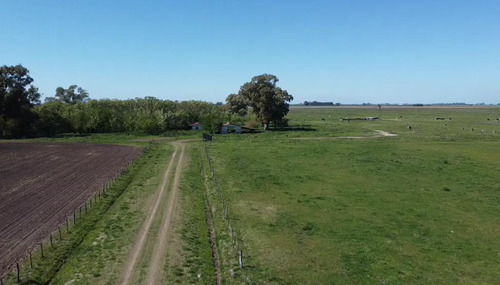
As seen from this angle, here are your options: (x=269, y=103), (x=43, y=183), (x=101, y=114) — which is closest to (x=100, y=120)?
(x=101, y=114)

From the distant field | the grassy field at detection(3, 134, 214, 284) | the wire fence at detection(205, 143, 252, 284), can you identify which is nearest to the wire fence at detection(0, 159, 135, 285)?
the grassy field at detection(3, 134, 214, 284)

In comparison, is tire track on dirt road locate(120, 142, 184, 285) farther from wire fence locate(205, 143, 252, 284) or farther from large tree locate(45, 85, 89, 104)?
large tree locate(45, 85, 89, 104)

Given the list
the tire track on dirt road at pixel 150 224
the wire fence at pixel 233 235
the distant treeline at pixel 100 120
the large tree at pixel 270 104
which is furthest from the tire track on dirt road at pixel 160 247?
the large tree at pixel 270 104

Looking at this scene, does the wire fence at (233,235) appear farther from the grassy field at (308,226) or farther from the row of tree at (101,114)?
the row of tree at (101,114)

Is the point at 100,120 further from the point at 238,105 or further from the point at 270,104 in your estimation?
the point at 238,105

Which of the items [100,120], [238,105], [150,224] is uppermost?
[238,105]

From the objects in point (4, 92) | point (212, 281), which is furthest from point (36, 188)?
point (4, 92)

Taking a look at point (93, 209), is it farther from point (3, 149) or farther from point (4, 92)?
point (4, 92)
